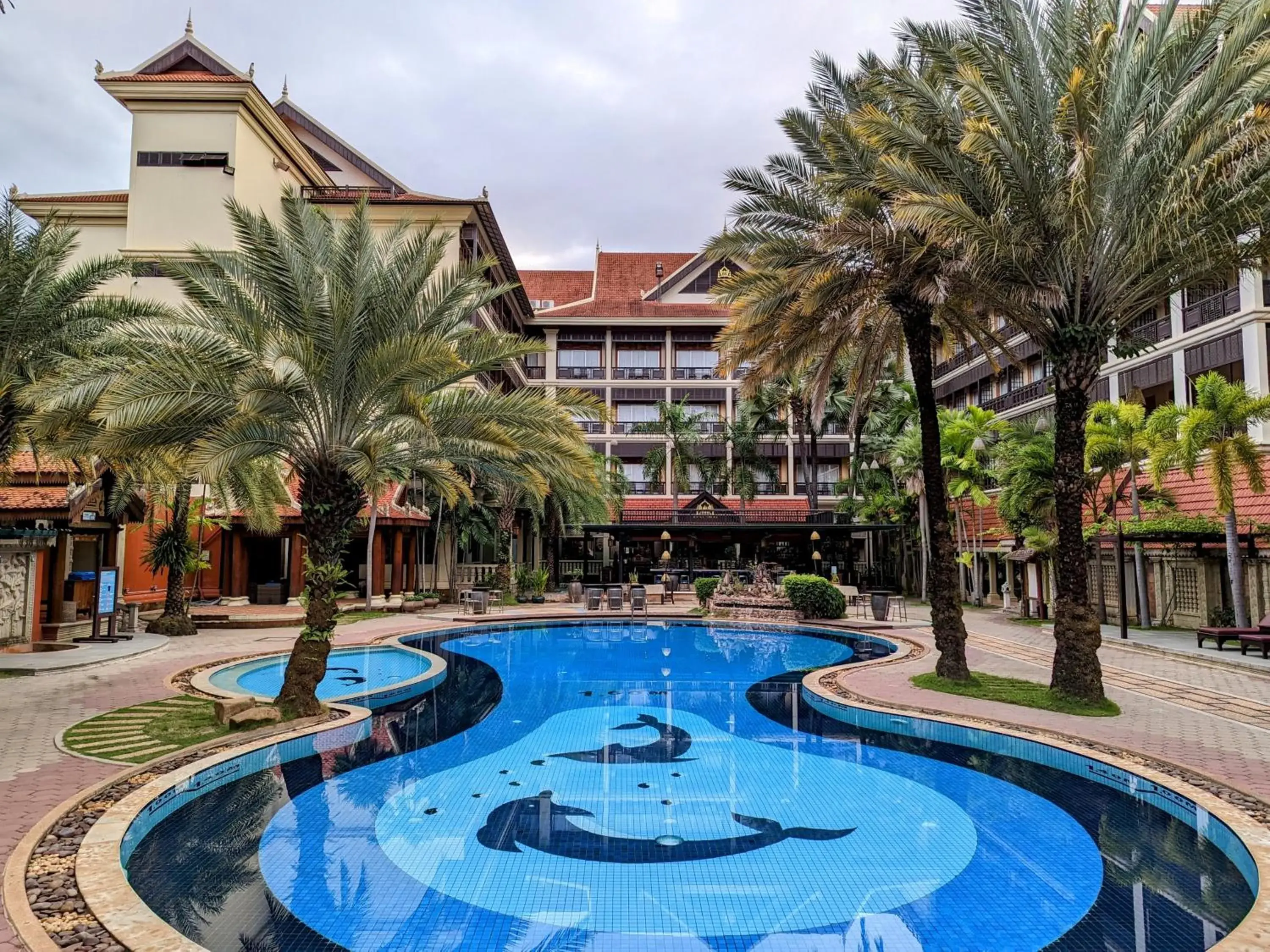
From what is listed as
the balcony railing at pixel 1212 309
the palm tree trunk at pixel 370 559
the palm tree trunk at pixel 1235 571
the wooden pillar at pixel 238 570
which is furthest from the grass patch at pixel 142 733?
the balcony railing at pixel 1212 309

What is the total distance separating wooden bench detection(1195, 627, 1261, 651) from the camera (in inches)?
576

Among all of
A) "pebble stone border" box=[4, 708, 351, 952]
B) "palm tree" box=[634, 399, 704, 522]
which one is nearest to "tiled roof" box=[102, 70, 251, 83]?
"palm tree" box=[634, 399, 704, 522]

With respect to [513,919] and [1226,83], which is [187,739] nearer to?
[513,919]

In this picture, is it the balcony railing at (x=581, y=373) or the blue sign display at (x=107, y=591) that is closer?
the blue sign display at (x=107, y=591)

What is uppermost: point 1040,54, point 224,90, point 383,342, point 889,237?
point 224,90

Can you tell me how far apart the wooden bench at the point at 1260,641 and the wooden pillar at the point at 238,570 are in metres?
27.8

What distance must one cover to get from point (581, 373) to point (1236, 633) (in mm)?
36344

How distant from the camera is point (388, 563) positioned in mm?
31922

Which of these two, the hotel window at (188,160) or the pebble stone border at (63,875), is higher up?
the hotel window at (188,160)

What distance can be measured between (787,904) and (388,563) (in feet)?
94.5

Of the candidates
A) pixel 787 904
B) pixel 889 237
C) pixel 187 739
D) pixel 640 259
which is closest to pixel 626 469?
pixel 640 259

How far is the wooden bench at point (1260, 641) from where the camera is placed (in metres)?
14.2

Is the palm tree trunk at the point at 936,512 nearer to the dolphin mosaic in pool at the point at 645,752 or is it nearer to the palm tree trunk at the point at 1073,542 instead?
the palm tree trunk at the point at 1073,542

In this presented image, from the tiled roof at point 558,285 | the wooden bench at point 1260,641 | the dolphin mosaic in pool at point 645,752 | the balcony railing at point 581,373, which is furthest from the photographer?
the tiled roof at point 558,285
